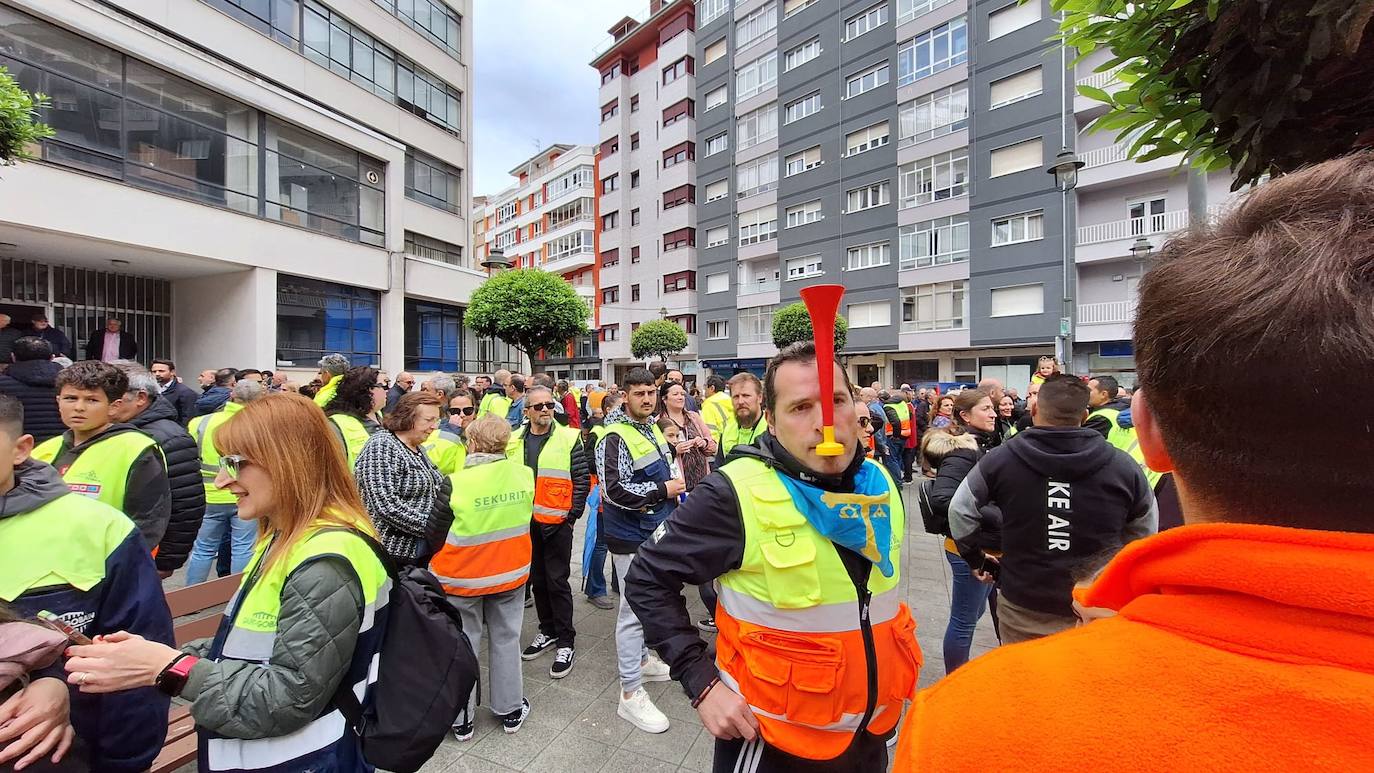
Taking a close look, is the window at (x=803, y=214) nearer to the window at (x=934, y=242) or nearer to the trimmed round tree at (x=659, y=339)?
the window at (x=934, y=242)

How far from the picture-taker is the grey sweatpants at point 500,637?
3.51 m

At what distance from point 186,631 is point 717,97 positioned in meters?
39.2

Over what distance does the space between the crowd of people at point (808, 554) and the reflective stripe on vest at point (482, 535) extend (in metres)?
0.02

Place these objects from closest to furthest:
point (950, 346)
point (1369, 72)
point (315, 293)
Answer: point (1369, 72), point (315, 293), point (950, 346)

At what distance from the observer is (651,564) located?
6.65 feet

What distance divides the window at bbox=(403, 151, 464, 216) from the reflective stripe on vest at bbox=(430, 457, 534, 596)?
20.3 m

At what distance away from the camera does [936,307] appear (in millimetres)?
27234

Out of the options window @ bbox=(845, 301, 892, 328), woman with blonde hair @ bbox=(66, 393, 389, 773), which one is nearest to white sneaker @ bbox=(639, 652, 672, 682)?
woman with blonde hair @ bbox=(66, 393, 389, 773)

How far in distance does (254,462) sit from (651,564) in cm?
137

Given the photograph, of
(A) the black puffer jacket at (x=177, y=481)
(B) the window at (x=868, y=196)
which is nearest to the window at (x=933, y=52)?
(B) the window at (x=868, y=196)

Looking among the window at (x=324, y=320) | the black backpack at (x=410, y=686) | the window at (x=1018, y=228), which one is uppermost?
the window at (x=1018, y=228)

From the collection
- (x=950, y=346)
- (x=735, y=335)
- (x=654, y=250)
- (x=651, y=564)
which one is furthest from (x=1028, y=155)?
(x=651, y=564)

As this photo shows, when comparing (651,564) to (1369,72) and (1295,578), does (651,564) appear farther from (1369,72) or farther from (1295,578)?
Result: (1369,72)

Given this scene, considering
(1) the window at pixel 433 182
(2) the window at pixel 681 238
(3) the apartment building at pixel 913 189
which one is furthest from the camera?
(2) the window at pixel 681 238
